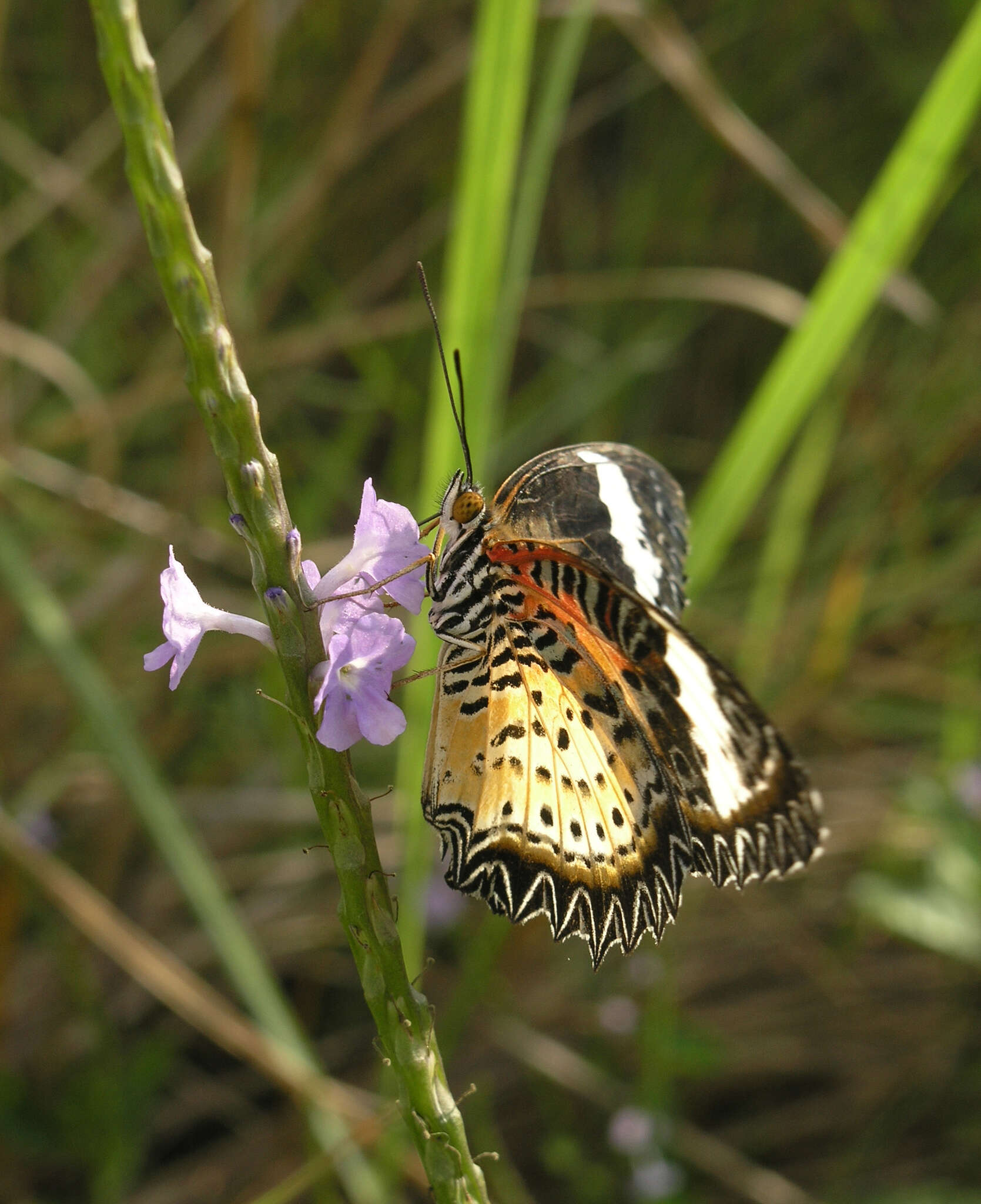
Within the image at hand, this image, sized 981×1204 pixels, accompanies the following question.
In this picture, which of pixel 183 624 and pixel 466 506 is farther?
pixel 466 506

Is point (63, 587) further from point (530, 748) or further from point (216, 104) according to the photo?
point (530, 748)

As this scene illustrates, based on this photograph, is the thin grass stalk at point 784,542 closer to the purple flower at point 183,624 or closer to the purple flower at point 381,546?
the purple flower at point 381,546

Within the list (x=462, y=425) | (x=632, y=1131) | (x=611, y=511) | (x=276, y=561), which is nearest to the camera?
(x=276, y=561)

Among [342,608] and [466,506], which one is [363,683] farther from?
[466,506]

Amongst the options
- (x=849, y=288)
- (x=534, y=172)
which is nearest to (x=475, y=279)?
(x=534, y=172)

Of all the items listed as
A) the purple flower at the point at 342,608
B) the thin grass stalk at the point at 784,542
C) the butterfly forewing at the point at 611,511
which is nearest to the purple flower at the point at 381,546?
the purple flower at the point at 342,608

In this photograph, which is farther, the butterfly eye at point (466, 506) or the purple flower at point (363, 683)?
the butterfly eye at point (466, 506)
